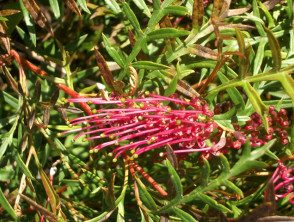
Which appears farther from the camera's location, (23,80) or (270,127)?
(23,80)

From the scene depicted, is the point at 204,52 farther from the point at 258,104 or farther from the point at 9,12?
the point at 9,12

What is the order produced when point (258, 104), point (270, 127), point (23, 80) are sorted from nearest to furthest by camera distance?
1. point (258, 104)
2. point (270, 127)
3. point (23, 80)

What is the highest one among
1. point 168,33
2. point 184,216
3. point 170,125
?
point 168,33

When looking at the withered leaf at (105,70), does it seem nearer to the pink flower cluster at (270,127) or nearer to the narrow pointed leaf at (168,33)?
the narrow pointed leaf at (168,33)

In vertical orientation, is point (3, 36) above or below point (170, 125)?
above

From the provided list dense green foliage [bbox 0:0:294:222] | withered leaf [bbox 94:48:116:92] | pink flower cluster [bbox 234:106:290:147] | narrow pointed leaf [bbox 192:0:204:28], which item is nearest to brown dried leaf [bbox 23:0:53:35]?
dense green foliage [bbox 0:0:294:222]

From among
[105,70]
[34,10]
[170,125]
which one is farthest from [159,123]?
[34,10]

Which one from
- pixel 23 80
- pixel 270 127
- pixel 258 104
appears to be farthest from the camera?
pixel 23 80
